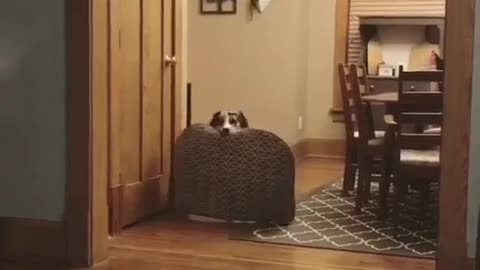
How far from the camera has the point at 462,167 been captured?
2.95 meters

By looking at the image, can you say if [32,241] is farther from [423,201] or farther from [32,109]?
[423,201]

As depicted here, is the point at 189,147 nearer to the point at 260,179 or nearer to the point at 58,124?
the point at 260,179

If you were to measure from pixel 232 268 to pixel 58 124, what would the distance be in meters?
1.02

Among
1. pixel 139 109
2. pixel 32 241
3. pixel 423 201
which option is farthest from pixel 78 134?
pixel 423 201

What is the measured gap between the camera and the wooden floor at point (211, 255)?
3.46m

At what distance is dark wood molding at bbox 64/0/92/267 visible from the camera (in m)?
3.31

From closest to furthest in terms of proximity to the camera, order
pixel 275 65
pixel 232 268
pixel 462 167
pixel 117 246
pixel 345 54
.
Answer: pixel 462 167, pixel 232 268, pixel 117 246, pixel 275 65, pixel 345 54

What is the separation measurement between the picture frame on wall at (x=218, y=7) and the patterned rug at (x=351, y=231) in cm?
230

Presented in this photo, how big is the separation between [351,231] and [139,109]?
4.53 feet

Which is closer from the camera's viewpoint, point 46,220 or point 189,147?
point 46,220

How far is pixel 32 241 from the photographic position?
347 cm

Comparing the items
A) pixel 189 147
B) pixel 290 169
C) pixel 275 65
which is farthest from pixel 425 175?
pixel 275 65

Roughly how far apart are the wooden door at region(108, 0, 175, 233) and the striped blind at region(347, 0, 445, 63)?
295 centimetres

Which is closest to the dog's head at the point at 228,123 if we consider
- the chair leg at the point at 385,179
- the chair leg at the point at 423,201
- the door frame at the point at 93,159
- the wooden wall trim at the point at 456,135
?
the chair leg at the point at 385,179
